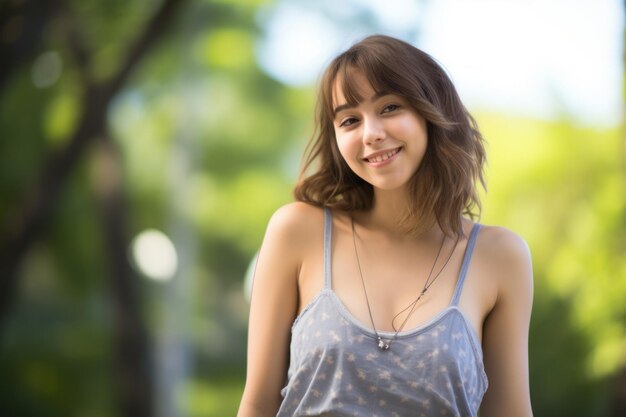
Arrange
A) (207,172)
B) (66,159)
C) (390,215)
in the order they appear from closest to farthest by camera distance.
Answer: (390,215) → (66,159) → (207,172)

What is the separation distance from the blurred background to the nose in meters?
3.82

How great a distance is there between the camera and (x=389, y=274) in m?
1.60

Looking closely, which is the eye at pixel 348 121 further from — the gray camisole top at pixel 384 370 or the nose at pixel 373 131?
the gray camisole top at pixel 384 370

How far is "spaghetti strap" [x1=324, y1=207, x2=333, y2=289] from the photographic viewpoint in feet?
5.12

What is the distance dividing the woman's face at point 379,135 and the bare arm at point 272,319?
0.58 feet

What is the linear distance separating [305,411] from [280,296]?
0.67 ft

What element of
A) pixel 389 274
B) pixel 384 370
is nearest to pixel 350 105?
pixel 389 274

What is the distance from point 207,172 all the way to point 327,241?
6027 millimetres

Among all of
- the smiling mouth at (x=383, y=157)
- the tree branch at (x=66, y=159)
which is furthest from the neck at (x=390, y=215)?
the tree branch at (x=66, y=159)

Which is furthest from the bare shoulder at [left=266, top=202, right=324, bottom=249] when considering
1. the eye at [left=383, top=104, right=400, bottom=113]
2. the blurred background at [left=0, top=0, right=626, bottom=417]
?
the blurred background at [left=0, top=0, right=626, bottom=417]

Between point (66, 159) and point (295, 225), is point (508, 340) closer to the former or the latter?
point (295, 225)

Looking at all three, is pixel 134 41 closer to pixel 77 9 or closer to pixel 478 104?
pixel 77 9

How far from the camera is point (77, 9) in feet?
24.2

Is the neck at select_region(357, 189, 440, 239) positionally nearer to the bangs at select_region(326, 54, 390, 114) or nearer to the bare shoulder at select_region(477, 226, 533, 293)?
the bare shoulder at select_region(477, 226, 533, 293)
